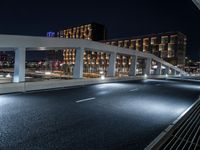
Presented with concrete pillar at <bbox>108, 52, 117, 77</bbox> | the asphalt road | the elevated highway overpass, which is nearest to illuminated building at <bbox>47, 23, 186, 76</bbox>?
concrete pillar at <bbox>108, 52, 117, 77</bbox>

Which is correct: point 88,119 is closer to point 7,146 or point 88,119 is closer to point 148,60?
point 7,146

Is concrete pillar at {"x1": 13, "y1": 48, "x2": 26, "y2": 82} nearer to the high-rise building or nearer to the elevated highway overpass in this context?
the elevated highway overpass

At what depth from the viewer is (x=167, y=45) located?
421ft

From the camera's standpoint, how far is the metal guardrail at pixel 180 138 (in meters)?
4.91

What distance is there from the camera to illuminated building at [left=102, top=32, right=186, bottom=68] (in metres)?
126

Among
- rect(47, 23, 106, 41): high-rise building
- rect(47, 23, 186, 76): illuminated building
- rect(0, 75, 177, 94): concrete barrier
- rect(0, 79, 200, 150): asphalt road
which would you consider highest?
rect(47, 23, 106, 41): high-rise building

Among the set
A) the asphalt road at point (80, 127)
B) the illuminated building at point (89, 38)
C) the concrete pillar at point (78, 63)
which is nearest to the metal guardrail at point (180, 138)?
the asphalt road at point (80, 127)

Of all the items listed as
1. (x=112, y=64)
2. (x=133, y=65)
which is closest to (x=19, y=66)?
(x=112, y=64)

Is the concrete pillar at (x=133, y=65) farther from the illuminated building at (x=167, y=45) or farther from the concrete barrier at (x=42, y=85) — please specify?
the illuminated building at (x=167, y=45)

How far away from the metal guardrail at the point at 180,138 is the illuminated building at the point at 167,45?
126 metres

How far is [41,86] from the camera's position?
1706cm

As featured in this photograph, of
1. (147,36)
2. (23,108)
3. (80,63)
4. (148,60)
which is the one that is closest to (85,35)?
(147,36)

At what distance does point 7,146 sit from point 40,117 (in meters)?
2.91

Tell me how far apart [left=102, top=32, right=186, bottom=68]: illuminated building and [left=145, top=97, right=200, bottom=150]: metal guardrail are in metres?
126
